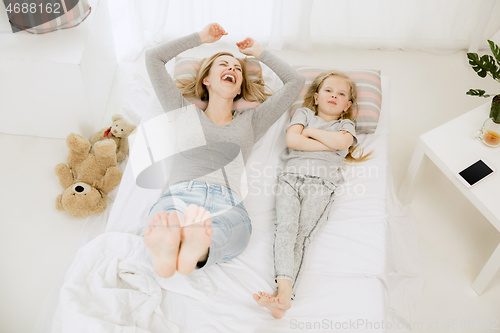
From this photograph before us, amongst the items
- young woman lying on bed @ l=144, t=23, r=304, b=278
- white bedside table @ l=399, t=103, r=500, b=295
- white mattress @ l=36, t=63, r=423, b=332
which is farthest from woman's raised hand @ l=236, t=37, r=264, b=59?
white bedside table @ l=399, t=103, r=500, b=295

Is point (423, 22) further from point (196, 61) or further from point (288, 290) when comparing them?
point (288, 290)

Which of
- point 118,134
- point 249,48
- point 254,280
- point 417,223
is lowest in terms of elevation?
point 417,223

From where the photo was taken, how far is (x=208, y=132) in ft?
5.69

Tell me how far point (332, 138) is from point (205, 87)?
0.61 metres

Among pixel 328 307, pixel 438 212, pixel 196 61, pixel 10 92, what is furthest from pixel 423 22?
pixel 10 92

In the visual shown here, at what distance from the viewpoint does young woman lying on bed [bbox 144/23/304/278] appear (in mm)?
1346

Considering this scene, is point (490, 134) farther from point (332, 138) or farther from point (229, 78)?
point (229, 78)

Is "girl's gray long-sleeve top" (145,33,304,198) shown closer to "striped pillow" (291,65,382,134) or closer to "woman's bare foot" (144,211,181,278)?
"striped pillow" (291,65,382,134)

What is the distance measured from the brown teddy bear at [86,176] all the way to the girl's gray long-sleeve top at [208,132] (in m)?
0.33

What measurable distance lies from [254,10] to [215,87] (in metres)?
1.10

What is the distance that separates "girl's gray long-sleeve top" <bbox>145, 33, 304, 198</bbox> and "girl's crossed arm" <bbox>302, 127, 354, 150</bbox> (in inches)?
6.7

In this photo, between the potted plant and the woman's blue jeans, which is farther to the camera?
the potted plant

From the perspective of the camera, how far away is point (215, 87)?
176 cm

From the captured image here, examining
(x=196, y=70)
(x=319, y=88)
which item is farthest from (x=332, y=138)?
(x=196, y=70)
